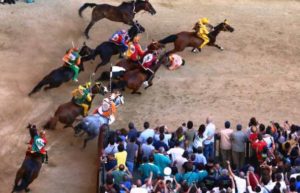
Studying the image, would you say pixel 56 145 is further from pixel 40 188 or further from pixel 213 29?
pixel 213 29

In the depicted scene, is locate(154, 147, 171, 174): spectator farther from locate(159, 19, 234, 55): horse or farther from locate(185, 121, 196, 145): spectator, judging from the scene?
locate(159, 19, 234, 55): horse

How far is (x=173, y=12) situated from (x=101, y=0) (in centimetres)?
254

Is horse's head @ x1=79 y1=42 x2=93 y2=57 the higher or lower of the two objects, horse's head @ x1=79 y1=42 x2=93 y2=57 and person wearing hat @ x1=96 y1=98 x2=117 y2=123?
the higher

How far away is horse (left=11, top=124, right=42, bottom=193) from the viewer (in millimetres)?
14133

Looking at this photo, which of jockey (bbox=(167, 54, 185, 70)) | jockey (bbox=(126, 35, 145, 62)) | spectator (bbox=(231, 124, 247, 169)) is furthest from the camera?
jockey (bbox=(167, 54, 185, 70))

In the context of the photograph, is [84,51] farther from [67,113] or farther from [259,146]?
[259,146]

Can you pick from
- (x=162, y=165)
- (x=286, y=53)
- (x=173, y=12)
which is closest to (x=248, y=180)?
(x=162, y=165)

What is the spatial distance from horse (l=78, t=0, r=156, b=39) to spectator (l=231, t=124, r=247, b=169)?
268 inches

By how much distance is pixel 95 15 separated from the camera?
20766mm

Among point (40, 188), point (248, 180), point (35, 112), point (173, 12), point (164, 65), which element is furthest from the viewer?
point (173, 12)

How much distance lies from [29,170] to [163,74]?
6282 millimetres

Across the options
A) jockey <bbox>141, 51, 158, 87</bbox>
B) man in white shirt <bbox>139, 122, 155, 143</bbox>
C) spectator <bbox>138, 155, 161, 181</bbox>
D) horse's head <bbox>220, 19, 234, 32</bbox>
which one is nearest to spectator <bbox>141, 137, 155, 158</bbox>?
man in white shirt <bbox>139, 122, 155, 143</bbox>

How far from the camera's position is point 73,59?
1784 cm

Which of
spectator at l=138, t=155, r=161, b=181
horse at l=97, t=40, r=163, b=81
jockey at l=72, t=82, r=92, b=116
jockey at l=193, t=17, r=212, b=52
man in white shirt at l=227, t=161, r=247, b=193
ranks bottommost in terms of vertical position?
man in white shirt at l=227, t=161, r=247, b=193
